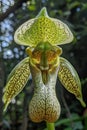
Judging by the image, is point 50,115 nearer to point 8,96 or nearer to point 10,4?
point 8,96

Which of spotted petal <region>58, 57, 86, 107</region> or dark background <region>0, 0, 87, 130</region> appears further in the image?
dark background <region>0, 0, 87, 130</region>

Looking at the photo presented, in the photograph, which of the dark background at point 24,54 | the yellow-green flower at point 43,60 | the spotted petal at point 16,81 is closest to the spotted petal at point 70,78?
the yellow-green flower at point 43,60

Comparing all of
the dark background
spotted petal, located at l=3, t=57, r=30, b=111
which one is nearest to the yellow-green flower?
spotted petal, located at l=3, t=57, r=30, b=111

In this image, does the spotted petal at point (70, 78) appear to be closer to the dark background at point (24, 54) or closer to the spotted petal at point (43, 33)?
the spotted petal at point (43, 33)

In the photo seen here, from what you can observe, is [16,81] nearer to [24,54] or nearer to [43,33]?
[43,33]

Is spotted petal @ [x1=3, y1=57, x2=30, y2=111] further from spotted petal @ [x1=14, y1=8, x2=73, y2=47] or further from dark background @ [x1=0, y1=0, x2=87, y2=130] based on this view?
dark background @ [x1=0, y1=0, x2=87, y2=130]

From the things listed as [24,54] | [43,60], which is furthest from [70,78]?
[24,54]

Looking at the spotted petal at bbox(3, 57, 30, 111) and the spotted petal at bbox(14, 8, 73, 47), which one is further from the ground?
the spotted petal at bbox(14, 8, 73, 47)
